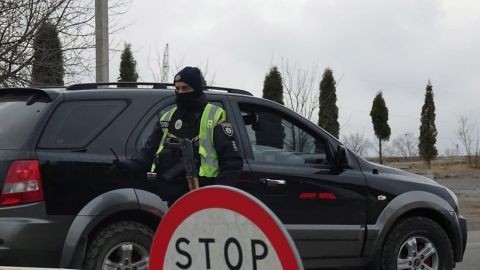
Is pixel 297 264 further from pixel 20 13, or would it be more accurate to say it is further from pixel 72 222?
pixel 20 13

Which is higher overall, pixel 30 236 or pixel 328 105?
pixel 328 105

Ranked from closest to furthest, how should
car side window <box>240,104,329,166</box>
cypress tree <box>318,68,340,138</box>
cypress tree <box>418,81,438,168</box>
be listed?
car side window <box>240,104,329,166</box> → cypress tree <box>318,68,340,138</box> → cypress tree <box>418,81,438,168</box>

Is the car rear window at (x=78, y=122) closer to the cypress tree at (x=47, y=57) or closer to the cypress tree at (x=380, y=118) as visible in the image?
the cypress tree at (x=47, y=57)

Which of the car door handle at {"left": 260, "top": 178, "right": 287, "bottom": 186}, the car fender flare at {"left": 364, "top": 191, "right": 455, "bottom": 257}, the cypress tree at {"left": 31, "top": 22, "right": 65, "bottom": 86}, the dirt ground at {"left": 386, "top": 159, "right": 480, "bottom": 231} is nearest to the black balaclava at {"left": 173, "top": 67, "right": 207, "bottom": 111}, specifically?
the car door handle at {"left": 260, "top": 178, "right": 287, "bottom": 186}

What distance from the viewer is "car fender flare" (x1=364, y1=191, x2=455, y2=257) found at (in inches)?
215

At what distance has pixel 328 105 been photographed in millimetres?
27766

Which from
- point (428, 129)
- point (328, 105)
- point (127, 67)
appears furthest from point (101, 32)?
Result: point (428, 129)

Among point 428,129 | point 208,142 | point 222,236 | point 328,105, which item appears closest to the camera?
point 222,236

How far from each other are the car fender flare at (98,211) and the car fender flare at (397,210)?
1962 mm

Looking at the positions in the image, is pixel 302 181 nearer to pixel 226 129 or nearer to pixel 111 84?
pixel 226 129

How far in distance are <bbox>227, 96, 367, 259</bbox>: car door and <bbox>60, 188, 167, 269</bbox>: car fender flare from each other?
816 mm

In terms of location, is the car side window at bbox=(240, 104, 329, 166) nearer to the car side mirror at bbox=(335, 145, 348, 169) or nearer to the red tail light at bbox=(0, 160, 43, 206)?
the car side mirror at bbox=(335, 145, 348, 169)

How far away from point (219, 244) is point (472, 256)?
6.82 meters

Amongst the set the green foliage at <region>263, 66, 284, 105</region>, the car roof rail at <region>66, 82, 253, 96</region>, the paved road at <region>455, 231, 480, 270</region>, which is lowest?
the paved road at <region>455, 231, 480, 270</region>
